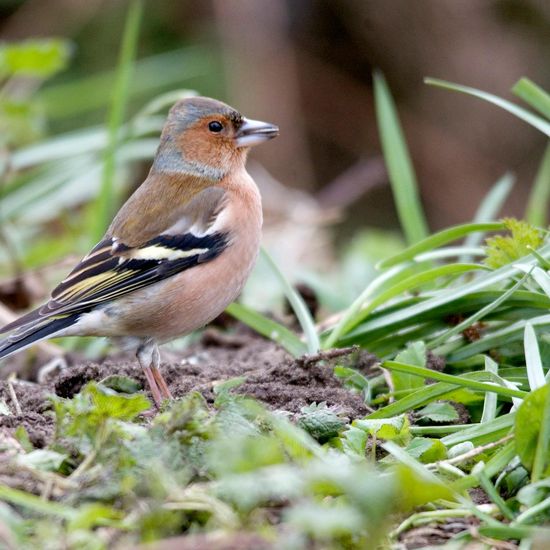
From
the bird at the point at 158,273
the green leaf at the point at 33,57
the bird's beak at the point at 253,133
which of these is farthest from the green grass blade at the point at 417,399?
the green leaf at the point at 33,57

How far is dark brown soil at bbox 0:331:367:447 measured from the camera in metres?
2.91

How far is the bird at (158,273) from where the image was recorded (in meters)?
3.54

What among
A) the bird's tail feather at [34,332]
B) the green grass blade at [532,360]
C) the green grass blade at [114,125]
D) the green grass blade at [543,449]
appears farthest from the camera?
the green grass blade at [114,125]

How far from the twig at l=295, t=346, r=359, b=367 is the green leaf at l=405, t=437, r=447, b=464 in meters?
0.56

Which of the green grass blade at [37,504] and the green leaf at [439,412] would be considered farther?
the green leaf at [439,412]

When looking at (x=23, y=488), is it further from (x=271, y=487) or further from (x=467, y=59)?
(x=467, y=59)

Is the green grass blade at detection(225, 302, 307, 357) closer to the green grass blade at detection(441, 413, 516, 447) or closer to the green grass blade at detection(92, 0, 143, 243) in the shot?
the green grass blade at detection(441, 413, 516, 447)

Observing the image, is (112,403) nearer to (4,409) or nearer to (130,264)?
(4,409)

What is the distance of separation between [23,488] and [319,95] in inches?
306

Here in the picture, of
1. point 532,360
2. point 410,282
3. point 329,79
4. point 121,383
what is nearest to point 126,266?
point 121,383

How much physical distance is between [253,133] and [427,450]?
208cm

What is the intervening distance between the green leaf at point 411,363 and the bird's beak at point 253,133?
1.40 metres

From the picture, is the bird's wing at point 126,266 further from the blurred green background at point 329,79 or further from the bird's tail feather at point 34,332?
the blurred green background at point 329,79

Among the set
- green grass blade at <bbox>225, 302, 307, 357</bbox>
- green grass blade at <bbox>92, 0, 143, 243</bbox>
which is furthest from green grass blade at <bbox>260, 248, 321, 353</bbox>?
green grass blade at <bbox>92, 0, 143, 243</bbox>
